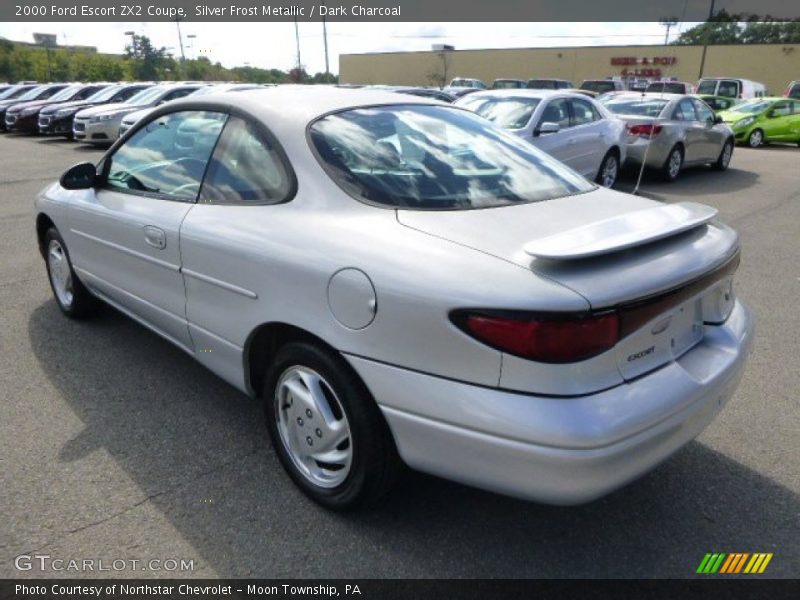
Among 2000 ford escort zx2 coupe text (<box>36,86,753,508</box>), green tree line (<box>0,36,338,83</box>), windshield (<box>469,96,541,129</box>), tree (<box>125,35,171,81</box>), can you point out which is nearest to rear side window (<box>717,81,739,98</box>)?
windshield (<box>469,96,541,129</box>)

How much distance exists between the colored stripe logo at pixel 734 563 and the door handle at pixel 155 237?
263 centimetres

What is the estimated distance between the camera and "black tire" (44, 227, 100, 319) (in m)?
4.28

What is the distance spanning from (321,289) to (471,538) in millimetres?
1094

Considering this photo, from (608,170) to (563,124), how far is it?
1.45 metres

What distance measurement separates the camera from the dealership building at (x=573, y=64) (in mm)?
40312

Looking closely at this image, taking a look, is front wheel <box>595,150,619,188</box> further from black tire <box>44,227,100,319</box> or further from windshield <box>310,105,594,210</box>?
black tire <box>44,227,100,319</box>

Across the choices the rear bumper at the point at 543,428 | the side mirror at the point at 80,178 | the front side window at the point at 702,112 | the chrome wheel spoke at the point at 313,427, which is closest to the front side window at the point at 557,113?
the front side window at the point at 702,112

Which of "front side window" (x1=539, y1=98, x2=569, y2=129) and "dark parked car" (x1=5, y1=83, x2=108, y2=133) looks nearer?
"front side window" (x1=539, y1=98, x2=569, y2=129)

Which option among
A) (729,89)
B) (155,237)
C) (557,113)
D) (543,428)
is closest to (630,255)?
(543,428)

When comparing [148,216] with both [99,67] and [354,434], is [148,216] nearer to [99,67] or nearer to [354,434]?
[354,434]

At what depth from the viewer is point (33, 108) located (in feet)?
65.8

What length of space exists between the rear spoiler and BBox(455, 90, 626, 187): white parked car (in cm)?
633

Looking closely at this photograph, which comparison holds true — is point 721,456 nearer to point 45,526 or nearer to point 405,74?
point 45,526

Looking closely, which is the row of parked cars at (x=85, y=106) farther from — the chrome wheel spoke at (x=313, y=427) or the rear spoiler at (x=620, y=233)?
the rear spoiler at (x=620, y=233)
